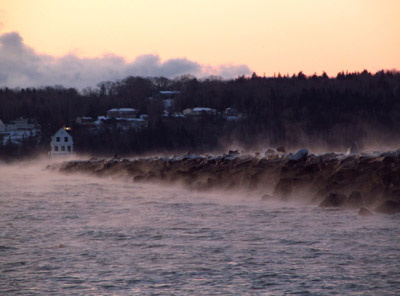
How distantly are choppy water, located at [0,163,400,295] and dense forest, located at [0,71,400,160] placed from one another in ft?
200

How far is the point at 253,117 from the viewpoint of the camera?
91.0 m

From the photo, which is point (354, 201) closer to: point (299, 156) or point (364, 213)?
point (364, 213)

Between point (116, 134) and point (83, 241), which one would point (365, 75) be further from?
point (83, 241)

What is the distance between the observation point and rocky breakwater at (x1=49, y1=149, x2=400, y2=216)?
1316 centimetres

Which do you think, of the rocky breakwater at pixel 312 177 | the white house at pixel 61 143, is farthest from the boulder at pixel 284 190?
the white house at pixel 61 143

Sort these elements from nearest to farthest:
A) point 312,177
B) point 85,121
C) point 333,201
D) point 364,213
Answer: point 364,213 < point 333,201 < point 312,177 < point 85,121

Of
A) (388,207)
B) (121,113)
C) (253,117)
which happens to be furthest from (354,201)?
(121,113)

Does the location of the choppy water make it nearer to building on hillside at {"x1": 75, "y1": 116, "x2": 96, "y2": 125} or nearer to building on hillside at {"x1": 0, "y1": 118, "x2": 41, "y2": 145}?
building on hillside at {"x1": 0, "y1": 118, "x2": 41, "y2": 145}

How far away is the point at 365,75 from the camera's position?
105 metres

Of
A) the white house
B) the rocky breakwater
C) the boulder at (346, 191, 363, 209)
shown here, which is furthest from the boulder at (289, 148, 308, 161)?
the white house

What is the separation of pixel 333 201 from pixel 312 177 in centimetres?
298

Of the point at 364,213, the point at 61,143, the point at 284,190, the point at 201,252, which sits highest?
the point at 61,143

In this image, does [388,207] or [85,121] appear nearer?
[388,207]

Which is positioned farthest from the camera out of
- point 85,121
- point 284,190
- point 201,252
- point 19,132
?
point 85,121
